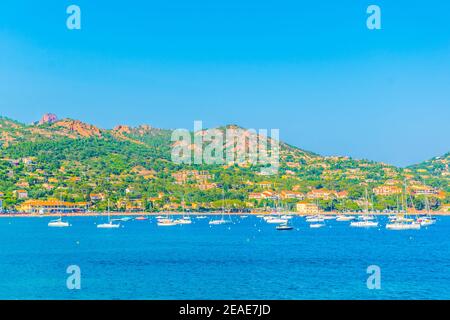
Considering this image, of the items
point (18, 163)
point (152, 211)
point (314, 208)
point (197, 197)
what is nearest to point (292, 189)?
point (314, 208)

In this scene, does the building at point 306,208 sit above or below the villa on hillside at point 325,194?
below

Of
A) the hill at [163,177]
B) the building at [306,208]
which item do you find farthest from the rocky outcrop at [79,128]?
the building at [306,208]

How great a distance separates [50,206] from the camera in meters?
115

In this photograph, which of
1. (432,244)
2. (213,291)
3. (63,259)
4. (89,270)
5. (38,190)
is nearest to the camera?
(213,291)

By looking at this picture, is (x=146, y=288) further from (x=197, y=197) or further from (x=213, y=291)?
(x=197, y=197)

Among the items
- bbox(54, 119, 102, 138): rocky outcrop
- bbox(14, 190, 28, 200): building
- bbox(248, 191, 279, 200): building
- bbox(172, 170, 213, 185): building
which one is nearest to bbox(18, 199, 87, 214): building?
bbox(14, 190, 28, 200): building

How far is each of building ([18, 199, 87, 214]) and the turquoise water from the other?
56.4m

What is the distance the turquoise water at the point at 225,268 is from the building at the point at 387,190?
238 feet

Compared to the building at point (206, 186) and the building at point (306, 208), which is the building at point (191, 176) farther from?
the building at point (306, 208)

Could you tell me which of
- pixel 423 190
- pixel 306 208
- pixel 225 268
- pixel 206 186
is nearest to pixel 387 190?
pixel 423 190

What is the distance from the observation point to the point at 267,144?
183 meters

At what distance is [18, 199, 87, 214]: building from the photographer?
4444 inches

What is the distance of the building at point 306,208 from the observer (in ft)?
396

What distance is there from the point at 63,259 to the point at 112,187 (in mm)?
84368
